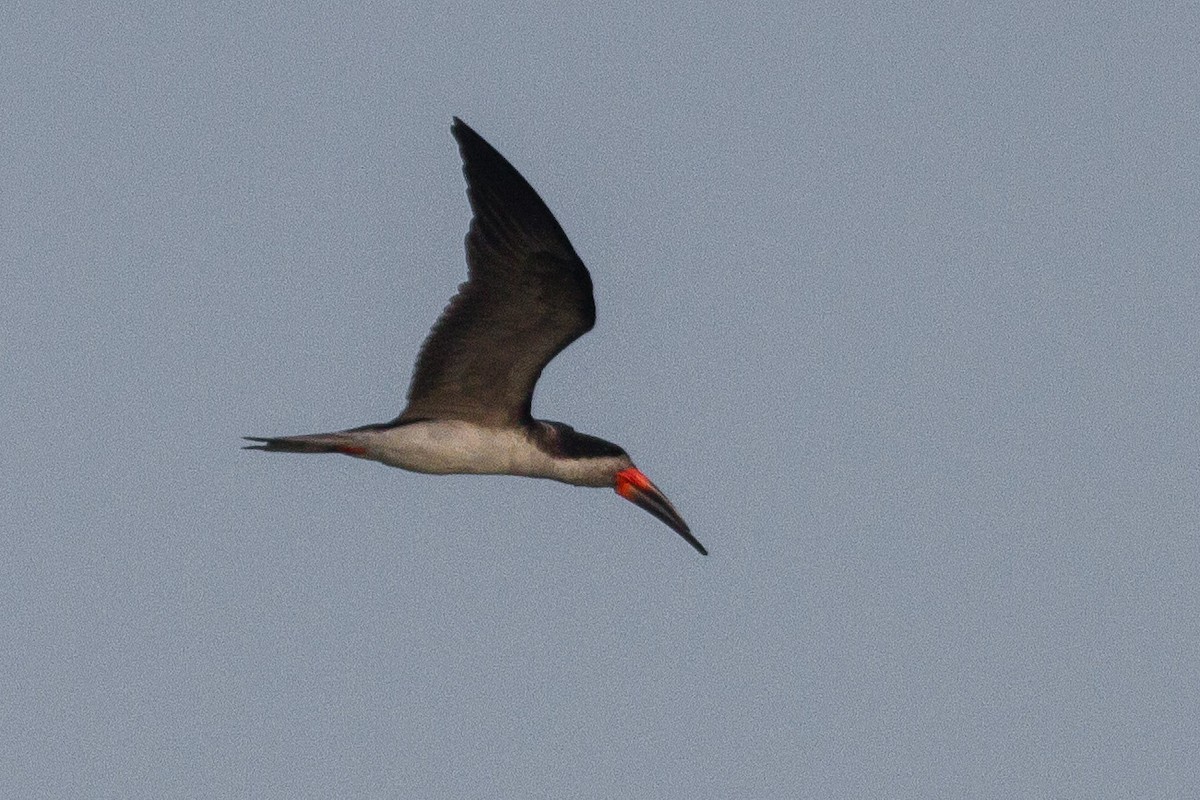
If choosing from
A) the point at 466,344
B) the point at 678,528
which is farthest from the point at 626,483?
the point at 466,344

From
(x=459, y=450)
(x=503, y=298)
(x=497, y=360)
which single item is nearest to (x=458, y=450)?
(x=459, y=450)

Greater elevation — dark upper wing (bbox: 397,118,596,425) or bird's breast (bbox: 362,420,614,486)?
dark upper wing (bbox: 397,118,596,425)

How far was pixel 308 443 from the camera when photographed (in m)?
24.0

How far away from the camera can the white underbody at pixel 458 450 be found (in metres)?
24.3

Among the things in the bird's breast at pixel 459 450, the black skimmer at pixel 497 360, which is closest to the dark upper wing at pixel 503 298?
the black skimmer at pixel 497 360

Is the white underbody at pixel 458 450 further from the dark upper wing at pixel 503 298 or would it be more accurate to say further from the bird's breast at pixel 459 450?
the dark upper wing at pixel 503 298

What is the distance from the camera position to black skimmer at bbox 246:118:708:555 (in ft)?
77.2

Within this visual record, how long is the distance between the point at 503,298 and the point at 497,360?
2.33 feet

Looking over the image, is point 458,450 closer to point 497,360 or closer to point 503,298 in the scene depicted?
point 497,360

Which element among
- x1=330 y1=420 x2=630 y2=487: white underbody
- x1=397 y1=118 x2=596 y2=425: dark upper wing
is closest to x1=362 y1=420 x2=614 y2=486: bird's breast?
x1=330 y1=420 x2=630 y2=487: white underbody

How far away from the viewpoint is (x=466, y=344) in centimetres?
2405

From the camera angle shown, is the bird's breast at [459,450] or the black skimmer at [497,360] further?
the bird's breast at [459,450]

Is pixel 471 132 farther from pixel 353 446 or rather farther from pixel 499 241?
pixel 353 446

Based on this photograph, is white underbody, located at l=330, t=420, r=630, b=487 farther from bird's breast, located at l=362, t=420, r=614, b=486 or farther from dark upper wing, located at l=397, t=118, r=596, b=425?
dark upper wing, located at l=397, t=118, r=596, b=425
